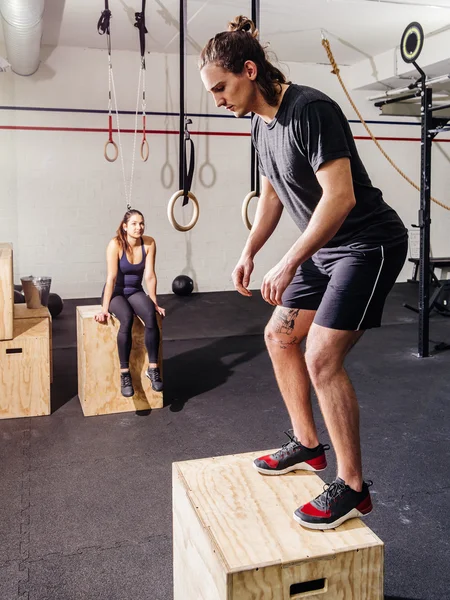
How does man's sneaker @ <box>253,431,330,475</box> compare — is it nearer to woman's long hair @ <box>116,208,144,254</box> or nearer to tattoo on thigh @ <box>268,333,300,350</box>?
tattoo on thigh @ <box>268,333,300,350</box>

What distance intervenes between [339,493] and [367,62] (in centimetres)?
706

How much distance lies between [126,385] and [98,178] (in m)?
4.28

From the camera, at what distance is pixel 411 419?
3535mm

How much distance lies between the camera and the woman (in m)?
3.59

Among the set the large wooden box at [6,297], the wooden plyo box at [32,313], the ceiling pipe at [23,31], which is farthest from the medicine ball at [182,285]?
the large wooden box at [6,297]

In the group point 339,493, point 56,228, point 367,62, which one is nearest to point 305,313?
Answer: point 339,493

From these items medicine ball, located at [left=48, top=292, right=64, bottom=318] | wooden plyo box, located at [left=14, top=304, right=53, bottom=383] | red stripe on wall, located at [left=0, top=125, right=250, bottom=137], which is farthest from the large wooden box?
red stripe on wall, located at [left=0, top=125, right=250, bottom=137]

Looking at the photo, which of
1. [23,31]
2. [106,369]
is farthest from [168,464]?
[23,31]

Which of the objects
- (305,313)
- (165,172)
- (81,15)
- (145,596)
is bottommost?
(145,596)

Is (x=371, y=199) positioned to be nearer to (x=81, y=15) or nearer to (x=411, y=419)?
(x=411, y=419)

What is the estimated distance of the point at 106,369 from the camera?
11.9 ft

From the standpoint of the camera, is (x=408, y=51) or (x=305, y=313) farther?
(x=408, y=51)

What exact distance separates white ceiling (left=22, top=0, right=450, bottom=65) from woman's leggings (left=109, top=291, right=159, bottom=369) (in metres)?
3.03

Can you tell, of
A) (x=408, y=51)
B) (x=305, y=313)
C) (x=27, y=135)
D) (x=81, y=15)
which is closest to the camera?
(x=305, y=313)
